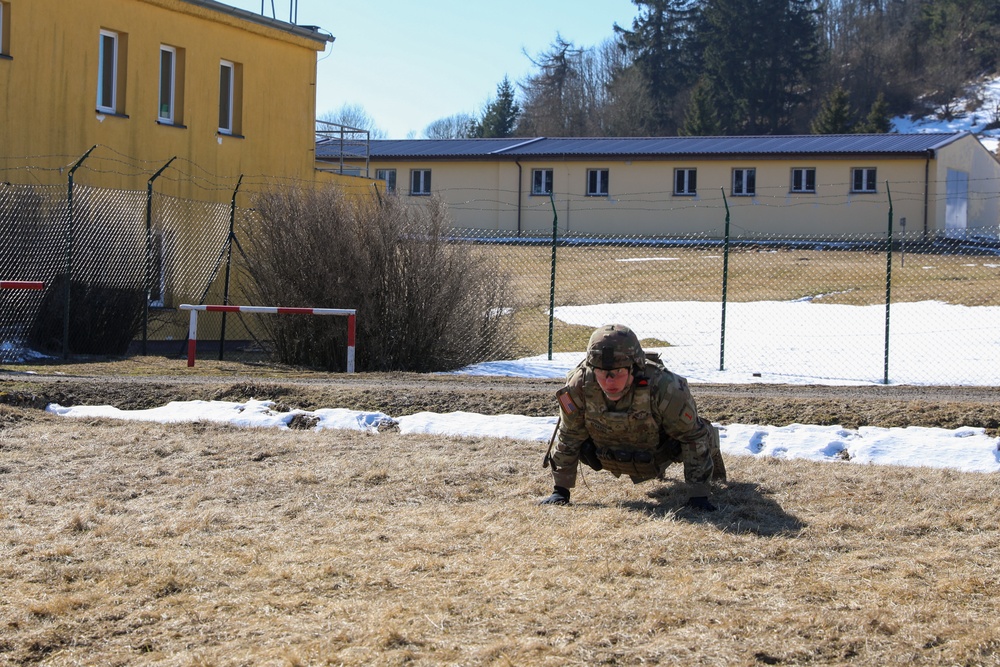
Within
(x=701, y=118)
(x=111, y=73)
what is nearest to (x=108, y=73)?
(x=111, y=73)

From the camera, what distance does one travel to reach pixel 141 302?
15984 millimetres

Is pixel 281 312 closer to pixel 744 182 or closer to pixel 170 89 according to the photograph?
pixel 170 89

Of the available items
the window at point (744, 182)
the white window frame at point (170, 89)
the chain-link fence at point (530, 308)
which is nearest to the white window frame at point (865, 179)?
the window at point (744, 182)

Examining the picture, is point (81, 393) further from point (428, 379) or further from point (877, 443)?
point (877, 443)

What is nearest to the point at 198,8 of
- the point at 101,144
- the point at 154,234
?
the point at 101,144

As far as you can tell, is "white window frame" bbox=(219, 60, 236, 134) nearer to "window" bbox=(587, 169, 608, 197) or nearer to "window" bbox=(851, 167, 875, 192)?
"window" bbox=(587, 169, 608, 197)

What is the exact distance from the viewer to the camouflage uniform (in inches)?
252

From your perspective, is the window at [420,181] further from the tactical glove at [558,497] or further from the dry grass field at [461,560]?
the tactical glove at [558,497]

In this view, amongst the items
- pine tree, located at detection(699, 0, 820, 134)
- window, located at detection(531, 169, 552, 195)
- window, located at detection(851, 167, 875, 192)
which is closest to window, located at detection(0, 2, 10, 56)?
window, located at detection(531, 169, 552, 195)

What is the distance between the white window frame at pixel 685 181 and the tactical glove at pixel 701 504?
34877mm

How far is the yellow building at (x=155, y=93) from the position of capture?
17578 mm

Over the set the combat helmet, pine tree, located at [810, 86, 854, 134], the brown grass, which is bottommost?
the brown grass

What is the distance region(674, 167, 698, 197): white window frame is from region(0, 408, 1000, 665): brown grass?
33316mm

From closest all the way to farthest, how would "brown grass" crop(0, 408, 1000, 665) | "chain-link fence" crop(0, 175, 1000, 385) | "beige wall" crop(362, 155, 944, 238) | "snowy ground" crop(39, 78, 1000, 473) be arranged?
1. "brown grass" crop(0, 408, 1000, 665)
2. "snowy ground" crop(39, 78, 1000, 473)
3. "chain-link fence" crop(0, 175, 1000, 385)
4. "beige wall" crop(362, 155, 944, 238)
